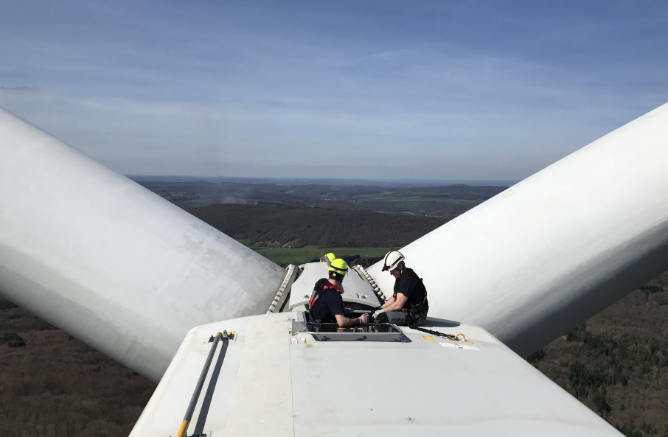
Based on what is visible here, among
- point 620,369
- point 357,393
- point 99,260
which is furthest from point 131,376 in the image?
point 620,369

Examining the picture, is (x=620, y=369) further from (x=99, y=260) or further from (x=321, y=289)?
(x=99, y=260)

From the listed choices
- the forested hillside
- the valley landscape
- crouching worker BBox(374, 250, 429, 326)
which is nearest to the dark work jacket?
crouching worker BBox(374, 250, 429, 326)

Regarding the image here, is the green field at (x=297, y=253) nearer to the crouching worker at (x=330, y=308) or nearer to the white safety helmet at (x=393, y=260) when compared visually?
the white safety helmet at (x=393, y=260)

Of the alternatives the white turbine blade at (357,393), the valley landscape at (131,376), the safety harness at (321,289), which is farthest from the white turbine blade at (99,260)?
the valley landscape at (131,376)

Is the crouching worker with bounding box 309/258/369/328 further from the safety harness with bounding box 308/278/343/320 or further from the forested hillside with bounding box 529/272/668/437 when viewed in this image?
the forested hillside with bounding box 529/272/668/437

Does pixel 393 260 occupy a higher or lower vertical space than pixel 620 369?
higher

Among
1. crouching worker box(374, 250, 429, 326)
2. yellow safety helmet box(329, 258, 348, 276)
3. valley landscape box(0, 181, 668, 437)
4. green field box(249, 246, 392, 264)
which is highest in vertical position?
yellow safety helmet box(329, 258, 348, 276)
